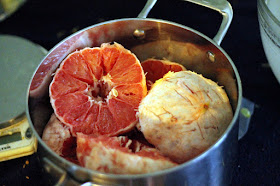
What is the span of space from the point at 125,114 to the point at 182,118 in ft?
0.38

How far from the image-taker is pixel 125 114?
75cm

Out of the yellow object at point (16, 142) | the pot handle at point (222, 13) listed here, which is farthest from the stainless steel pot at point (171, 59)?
the yellow object at point (16, 142)

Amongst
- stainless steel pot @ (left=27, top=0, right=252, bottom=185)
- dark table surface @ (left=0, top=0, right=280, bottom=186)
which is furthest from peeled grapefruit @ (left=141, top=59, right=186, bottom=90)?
dark table surface @ (left=0, top=0, right=280, bottom=186)

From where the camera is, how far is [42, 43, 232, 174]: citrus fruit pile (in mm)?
651

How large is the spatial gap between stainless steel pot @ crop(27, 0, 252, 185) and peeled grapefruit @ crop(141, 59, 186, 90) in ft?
0.11

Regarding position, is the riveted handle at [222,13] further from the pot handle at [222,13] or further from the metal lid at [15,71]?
the metal lid at [15,71]

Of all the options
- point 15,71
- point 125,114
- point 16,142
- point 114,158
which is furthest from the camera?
point 15,71

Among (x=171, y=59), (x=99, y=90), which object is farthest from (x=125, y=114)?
(x=171, y=59)

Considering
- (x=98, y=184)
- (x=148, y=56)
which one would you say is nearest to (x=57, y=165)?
(x=98, y=184)

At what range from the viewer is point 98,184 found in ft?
1.94

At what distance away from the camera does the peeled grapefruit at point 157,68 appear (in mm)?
875

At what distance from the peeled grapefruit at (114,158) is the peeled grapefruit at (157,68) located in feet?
0.81

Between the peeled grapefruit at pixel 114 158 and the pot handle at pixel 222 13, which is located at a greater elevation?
the pot handle at pixel 222 13

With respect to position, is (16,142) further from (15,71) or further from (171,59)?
(171,59)
